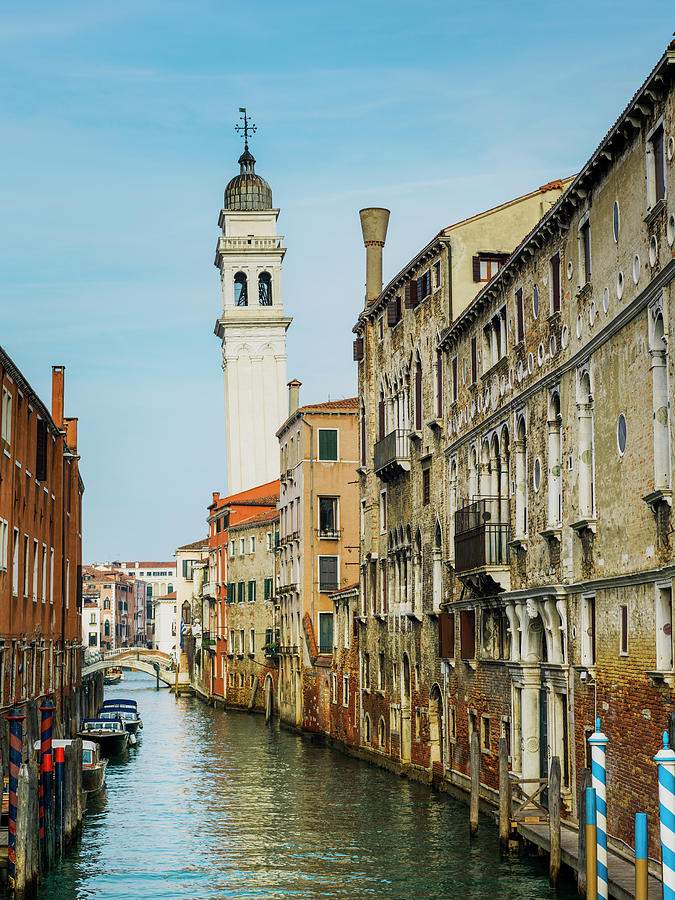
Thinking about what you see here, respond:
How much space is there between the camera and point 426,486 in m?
33.7

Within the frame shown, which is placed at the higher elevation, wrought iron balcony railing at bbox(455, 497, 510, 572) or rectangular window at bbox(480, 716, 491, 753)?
wrought iron balcony railing at bbox(455, 497, 510, 572)

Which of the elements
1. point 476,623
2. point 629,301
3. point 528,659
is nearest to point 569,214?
point 629,301

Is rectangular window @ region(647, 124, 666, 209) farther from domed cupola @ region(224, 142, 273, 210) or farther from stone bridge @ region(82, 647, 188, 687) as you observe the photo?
domed cupola @ region(224, 142, 273, 210)

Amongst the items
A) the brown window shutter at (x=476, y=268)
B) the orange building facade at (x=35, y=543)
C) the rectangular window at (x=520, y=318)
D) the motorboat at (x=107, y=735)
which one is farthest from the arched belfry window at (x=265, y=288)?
the rectangular window at (x=520, y=318)

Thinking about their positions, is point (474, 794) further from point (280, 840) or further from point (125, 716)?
point (125, 716)

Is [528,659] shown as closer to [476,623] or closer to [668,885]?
[476,623]

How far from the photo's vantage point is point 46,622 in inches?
1506

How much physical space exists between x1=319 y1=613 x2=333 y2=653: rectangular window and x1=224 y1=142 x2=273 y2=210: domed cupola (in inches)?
1935

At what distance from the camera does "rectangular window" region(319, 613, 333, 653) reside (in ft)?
176

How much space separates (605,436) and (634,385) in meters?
1.71

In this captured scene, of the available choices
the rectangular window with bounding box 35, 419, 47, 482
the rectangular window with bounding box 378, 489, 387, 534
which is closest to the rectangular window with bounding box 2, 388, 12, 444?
the rectangular window with bounding box 35, 419, 47, 482

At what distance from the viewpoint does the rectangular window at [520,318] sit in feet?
81.3

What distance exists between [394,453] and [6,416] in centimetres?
1094

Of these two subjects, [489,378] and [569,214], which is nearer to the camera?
[569,214]
